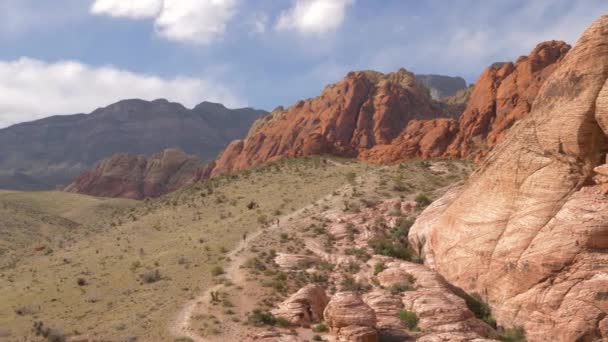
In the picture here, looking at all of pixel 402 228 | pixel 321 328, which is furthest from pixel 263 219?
pixel 321 328

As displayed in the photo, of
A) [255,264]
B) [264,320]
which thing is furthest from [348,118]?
[264,320]

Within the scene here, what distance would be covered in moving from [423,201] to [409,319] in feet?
55.2

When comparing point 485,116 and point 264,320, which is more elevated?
point 485,116

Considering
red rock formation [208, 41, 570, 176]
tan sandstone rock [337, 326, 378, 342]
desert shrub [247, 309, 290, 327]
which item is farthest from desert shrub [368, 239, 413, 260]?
red rock formation [208, 41, 570, 176]

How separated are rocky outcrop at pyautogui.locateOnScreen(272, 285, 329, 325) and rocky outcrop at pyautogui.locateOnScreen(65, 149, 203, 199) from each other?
10734 centimetres

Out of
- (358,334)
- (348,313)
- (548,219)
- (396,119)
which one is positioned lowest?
(358,334)

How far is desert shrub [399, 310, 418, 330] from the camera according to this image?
24938 mm

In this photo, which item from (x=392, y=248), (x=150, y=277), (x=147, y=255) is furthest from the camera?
(x=147, y=255)

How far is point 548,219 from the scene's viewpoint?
2430cm

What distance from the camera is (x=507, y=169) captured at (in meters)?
27.1

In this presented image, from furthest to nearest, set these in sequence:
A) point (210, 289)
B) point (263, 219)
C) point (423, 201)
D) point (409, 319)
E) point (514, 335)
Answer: point (263, 219)
point (423, 201)
point (210, 289)
point (409, 319)
point (514, 335)

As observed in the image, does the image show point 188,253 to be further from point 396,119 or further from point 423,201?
point 396,119

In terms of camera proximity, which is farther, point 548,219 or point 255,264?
point 255,264

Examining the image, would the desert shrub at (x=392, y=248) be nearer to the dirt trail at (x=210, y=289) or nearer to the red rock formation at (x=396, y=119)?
the dirt trail at (x=210, y=289)
